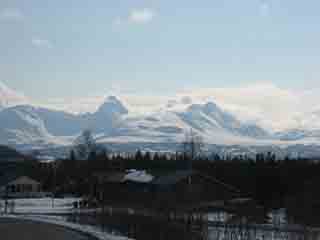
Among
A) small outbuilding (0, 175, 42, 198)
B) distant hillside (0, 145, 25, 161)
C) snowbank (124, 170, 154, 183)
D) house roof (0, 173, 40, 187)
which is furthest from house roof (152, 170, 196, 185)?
distant hillside (0, 145, 25, 161)

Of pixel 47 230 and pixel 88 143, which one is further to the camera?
pixel 88 143

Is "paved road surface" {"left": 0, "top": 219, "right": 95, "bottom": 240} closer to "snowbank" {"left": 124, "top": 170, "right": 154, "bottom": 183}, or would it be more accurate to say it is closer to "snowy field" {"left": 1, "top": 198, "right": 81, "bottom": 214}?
"snowy field" {"left": 1, "top": 198, "right": 81, "bottom": 214}

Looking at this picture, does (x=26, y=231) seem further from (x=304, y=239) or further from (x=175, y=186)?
(x=175, y=186)

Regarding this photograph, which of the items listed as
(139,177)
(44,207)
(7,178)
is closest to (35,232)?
(44,207)

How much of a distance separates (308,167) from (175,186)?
12.9 meters

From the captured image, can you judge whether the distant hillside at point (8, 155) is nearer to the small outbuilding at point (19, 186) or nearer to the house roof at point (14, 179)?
the house roof at point (14, 179)

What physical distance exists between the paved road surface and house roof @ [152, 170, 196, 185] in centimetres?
2456

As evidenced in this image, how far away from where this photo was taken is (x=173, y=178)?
58469mm

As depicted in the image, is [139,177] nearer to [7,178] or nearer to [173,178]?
[173,178]

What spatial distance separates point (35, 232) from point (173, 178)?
3091cm

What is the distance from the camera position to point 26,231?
28.7 meters

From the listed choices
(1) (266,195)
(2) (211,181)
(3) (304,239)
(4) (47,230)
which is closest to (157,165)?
(2) (211,181)

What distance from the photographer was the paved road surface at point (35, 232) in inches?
1015

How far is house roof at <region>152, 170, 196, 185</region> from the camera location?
2264 inches
